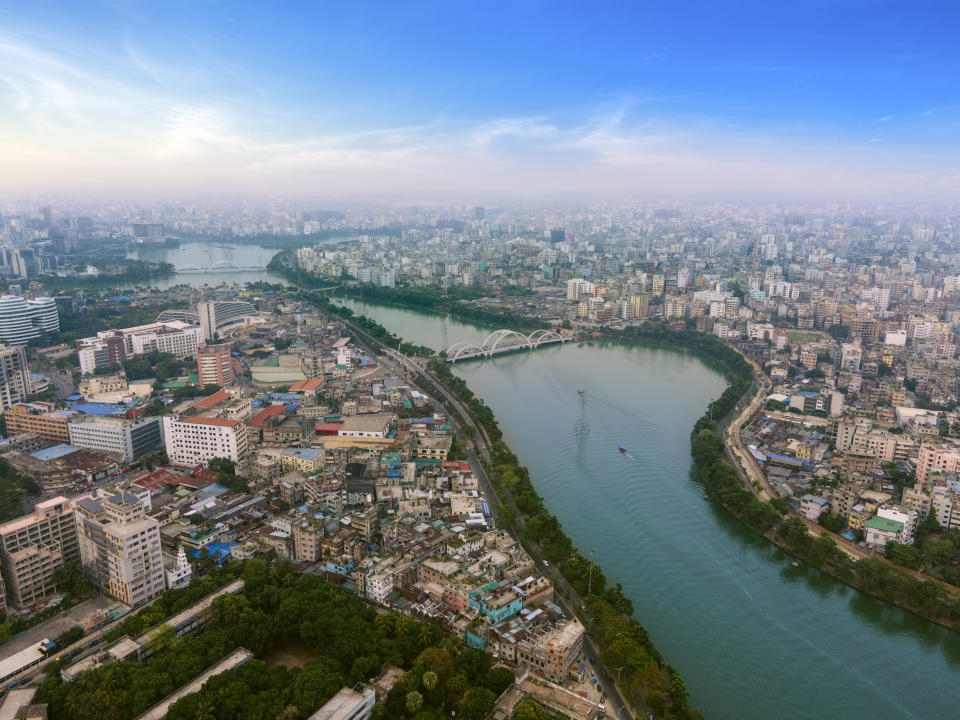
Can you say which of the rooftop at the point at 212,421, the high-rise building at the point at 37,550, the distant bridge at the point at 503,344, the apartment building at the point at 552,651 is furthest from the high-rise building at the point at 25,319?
the apartment building at the point at 552,651

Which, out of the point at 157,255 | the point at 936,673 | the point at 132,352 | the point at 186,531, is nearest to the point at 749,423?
the point at 936,673

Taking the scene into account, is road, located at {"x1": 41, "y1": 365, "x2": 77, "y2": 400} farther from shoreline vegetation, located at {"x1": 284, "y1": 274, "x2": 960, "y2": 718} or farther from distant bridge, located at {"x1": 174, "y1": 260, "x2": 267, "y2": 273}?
distant bridge, located at {"x1": 174, "y1": 260, "x2": 267, "y2": 273}

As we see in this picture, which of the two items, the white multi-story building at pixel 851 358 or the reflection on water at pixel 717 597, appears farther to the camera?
the white multi-story building at pixel 851 358

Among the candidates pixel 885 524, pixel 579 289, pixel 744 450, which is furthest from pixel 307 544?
pixel 579 289

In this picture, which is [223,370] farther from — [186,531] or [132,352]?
[186,531]

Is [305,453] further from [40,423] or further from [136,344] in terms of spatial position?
[136,344]

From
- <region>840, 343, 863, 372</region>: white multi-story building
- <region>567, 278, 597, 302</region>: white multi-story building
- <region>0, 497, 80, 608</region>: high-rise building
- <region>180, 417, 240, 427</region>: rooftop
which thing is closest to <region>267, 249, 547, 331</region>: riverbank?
<region>567, 278, 597, 302</region>: white multi-story building

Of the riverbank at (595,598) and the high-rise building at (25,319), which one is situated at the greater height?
the high-rise building at (25,319)

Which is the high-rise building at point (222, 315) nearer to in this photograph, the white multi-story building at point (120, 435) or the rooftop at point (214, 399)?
the rooftop at point (214, 399)
